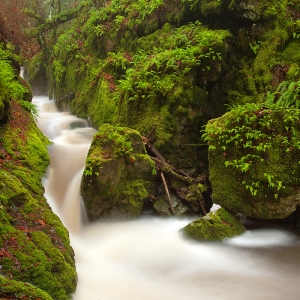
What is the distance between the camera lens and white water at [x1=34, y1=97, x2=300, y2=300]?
484cm

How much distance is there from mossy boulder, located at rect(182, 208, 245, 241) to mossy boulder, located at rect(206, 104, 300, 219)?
11.7 inches

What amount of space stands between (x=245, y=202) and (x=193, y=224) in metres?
1.27

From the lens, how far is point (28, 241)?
4230 mm

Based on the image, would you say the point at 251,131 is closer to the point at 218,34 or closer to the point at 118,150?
the point at 118,150

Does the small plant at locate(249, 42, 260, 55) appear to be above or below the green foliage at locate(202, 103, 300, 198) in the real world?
above

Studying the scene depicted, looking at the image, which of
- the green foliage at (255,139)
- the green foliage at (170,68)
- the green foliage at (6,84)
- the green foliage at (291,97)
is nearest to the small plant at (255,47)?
the green foliage at (170,68)

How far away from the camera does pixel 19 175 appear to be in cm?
580

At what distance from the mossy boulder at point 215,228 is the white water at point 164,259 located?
0.47 feet

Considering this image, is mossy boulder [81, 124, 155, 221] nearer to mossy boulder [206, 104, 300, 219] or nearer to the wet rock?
the wet rock

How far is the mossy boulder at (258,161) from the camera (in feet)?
21.2

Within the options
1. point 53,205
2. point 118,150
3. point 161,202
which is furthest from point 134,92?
point 53,205

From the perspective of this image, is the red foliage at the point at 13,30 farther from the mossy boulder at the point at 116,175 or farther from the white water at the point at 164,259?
the white water at the point at 164,259

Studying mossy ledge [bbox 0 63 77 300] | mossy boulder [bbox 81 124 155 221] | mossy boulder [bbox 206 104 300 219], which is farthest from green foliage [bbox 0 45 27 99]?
mossy boulder [bbox 206 104 300 219]

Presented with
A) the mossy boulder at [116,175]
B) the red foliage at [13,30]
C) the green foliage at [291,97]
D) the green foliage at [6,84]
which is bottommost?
the mossy boulder at [116,175]
